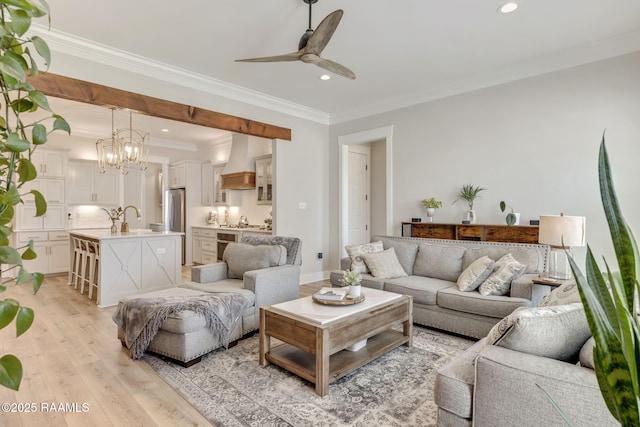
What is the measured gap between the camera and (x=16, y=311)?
0.55 meters

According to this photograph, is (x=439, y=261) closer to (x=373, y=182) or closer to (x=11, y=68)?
(x=373, y=182)

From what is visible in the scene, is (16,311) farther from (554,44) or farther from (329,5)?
(554,44)

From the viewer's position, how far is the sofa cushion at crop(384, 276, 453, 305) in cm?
343

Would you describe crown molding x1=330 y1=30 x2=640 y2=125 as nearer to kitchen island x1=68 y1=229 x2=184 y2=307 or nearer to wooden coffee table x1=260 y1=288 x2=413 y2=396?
wooden coffee table x1=260 y1=288 x2=413 y2=396

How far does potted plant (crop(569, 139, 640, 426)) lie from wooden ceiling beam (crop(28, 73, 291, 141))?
11.5ft

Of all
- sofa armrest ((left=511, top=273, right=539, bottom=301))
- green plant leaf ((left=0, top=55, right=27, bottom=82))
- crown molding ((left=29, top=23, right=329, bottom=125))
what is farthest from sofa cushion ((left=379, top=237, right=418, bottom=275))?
green plant leaf ((left=0, top=55, right=27, bottom=82))

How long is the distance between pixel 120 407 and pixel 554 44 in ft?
16.3

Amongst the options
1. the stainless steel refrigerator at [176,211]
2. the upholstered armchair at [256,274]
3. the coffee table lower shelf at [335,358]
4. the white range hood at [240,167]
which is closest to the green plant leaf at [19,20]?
the coffee table lower shelf at [335,358]

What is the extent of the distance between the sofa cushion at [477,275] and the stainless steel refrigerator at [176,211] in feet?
19.6

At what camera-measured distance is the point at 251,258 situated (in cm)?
369

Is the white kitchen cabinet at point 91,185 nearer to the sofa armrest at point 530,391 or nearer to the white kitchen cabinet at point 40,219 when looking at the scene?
the white kitchen cabinet at point 40,219

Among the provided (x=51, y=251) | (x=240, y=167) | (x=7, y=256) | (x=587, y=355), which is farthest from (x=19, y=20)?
(x=51, y=251)

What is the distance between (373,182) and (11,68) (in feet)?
21.0

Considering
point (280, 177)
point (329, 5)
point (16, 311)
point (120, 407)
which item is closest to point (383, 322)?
point (120, 407)
